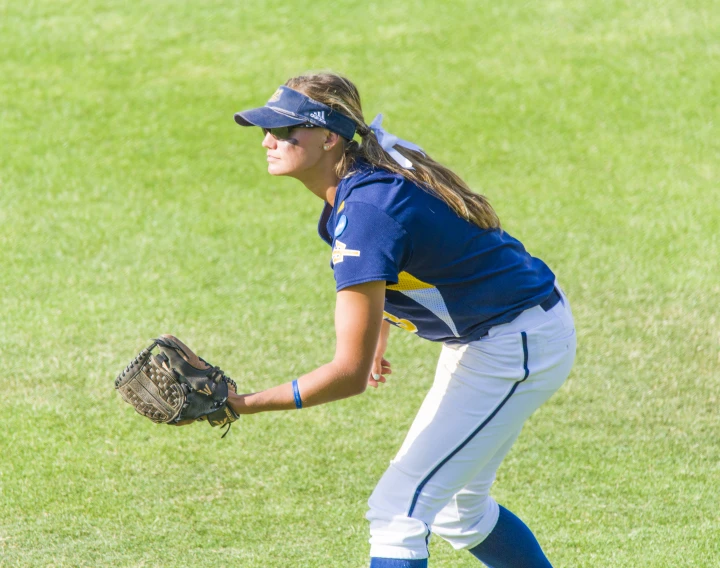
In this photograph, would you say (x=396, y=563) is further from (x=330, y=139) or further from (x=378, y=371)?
(x=330, y=139)

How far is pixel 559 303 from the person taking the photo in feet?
12.0

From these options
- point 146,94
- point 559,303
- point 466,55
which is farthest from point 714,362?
point 146,94

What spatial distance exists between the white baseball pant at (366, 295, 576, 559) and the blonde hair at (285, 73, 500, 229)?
435mm

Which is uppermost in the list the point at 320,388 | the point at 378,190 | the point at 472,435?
the point at 378,190

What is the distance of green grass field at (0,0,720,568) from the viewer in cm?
501

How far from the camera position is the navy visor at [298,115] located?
11.1ft

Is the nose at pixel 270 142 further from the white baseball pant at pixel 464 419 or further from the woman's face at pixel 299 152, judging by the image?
the white baseball pant at pixel 464 419

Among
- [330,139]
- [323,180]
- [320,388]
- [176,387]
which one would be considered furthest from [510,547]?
[330,139]

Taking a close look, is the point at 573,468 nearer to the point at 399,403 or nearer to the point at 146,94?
the point at 399,403

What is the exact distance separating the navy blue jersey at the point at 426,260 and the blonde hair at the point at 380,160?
4 cm

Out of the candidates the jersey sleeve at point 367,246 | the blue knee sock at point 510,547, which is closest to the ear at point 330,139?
the jersey sleeve at point 367,246

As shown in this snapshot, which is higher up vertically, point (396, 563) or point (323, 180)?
point (323, 180)

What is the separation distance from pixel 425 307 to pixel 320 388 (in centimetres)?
55

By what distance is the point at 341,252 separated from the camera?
3.15 meters
